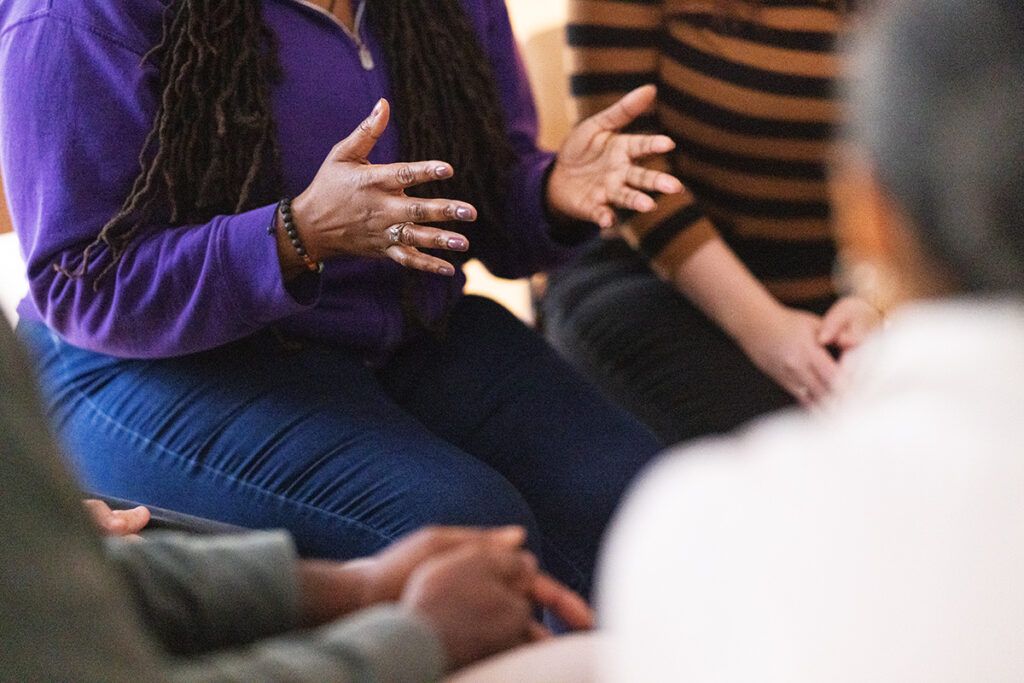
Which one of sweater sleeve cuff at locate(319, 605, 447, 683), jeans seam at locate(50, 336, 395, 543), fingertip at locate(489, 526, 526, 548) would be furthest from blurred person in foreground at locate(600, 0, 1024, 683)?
jeans seam at locate(50, 336, 395, 543)

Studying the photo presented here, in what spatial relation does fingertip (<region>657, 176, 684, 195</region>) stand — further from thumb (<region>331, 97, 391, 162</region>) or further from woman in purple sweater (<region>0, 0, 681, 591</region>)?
thumb (<region>331, 97, 391, 162</region>)

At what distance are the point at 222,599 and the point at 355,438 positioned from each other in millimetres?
380

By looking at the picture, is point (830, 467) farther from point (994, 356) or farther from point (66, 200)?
point (66, 200)

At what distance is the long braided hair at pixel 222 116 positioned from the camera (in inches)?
47.1

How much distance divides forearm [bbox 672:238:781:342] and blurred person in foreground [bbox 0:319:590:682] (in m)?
0.65

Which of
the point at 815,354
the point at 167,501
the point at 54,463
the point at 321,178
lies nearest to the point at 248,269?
the point at 321,178

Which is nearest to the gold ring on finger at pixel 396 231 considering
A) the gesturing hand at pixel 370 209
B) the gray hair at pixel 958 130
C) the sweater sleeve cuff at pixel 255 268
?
the gesturing hand at pixel 370 209

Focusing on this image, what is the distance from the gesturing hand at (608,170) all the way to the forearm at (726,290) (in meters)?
0.18

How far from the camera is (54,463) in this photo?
60 cm

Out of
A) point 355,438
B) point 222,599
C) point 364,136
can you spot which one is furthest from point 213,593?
point 364,136

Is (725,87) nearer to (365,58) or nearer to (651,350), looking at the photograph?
(651,350)

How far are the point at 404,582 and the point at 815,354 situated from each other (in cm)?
76

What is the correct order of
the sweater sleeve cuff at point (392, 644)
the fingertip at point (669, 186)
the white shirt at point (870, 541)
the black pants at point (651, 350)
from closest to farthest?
the white shirt at point (870, 541) < the sweater sleeve cuff at point (392, 644) < the fingertip at point (669, 186) < the black pants at point (651, 350)

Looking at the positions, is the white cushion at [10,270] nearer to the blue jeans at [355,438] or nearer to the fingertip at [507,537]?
the blue jeans at [355,438]
